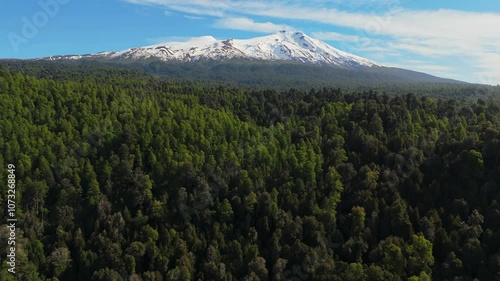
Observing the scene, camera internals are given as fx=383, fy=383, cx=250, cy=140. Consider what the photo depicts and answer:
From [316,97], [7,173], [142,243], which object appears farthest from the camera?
[316,97]

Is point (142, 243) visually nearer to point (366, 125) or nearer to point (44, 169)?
point (44, 169)

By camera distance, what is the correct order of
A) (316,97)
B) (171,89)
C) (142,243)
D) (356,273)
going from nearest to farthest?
(356,273)
(142,243)
(316,97)
(171,89)

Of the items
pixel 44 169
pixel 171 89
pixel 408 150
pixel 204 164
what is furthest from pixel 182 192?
pixel 171 89

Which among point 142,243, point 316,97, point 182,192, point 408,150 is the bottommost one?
point 142,243

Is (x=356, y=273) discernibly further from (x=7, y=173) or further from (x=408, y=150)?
(x=7, y=173)

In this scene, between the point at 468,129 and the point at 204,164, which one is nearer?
the point at 204,164

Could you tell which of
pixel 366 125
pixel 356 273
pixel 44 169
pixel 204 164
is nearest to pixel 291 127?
pixel 366 125

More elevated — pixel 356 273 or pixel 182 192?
pixel 182 192
